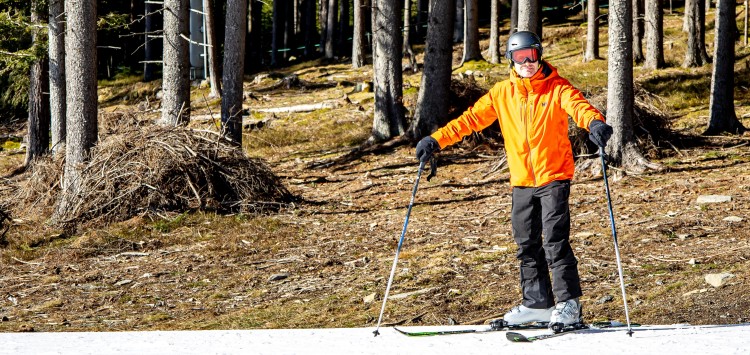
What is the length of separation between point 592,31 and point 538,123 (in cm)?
2353

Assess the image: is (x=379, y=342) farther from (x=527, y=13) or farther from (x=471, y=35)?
(x=471, y=35)

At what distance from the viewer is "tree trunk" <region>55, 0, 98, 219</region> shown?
14.2m

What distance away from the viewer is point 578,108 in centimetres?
634

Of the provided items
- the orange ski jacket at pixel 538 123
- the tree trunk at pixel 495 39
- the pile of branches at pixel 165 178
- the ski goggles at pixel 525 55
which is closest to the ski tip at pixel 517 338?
the orange ski jacket at pixel 538 123

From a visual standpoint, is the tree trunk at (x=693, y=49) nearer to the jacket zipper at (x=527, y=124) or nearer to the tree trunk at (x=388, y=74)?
the tree trunk at (x=388, y=74)

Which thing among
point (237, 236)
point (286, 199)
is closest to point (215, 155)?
point (286, 199)

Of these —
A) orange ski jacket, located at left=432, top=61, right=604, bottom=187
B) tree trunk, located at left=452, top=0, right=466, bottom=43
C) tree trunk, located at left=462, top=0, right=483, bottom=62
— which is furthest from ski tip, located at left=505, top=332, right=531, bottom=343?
tree trunk, located at left=452, top=0, right=466, bottom=43

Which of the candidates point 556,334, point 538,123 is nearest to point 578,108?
point 538,123

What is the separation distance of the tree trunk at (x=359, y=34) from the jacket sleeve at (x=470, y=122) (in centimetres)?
2645

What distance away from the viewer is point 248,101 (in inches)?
1151

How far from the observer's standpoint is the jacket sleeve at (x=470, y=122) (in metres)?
6.82

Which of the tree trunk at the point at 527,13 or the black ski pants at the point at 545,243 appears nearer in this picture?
the black ski pants at the point at 545,243

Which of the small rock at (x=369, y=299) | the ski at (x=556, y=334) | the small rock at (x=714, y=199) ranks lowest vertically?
the small rock at (x=369, y=299)

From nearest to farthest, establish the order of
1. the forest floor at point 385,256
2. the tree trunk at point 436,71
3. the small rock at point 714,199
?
the forest floor at point 385,256 < the small rock at point 714,199 < the tree trunk at point 436,71
